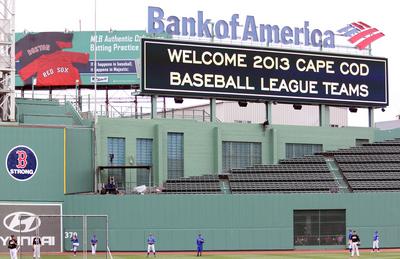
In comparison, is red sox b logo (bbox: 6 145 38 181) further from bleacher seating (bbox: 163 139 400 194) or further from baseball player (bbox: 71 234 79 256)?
bleacher seating (bbox: 163 139 400 194)

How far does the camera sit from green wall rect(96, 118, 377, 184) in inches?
2435

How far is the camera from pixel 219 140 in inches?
2527

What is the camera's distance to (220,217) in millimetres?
57875

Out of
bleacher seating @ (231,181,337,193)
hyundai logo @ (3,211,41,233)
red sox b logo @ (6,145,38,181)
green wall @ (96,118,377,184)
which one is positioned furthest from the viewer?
green wall @ (96,118,377,184)

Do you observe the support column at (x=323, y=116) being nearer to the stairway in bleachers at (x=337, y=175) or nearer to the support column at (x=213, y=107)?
the stairway in bleachers at (x=337, y=175)

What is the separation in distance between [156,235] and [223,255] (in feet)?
19.2

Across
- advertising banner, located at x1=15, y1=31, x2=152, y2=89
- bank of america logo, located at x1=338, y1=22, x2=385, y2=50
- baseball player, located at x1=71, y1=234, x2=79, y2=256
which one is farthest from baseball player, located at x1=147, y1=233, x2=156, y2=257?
advertising banner, located at x1=15, y1=31, x2=152, y2=89

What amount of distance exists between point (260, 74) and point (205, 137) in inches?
257

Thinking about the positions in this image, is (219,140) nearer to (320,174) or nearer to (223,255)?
(320,174)

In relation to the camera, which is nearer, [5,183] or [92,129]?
[5,183]

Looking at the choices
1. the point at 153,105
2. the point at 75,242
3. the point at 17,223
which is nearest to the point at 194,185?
the point at 153,105

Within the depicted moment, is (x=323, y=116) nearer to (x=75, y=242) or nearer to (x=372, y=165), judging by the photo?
(x=372, y=165)

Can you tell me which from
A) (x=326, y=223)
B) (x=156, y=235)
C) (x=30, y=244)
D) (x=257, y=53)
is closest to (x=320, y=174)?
(x=326, y=223)

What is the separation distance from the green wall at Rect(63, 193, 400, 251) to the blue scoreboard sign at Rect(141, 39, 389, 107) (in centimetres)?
894
